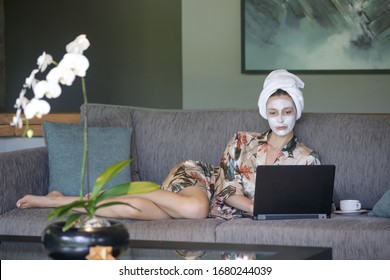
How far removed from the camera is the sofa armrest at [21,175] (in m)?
4.10

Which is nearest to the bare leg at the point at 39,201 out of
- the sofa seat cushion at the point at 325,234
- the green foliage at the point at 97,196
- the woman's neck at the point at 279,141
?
the sofa seat cushion at the point at 325,234

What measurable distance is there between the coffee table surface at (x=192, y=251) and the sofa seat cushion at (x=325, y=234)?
2.80 feet

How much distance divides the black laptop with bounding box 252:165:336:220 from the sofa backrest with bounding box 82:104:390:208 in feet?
1.42

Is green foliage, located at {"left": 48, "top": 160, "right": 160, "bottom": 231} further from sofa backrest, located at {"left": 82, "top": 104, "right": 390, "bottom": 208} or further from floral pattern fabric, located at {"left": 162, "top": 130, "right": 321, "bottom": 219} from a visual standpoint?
sofa backrest, located at {"left": 82, "top": 104, "right": 390, "bottom": 208}

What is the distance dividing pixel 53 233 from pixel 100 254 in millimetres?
147

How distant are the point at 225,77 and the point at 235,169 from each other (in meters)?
2.59

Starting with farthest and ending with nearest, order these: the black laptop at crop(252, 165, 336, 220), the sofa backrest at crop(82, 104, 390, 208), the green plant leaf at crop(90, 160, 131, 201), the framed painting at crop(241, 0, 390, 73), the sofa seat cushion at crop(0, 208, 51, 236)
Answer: the framed painting at crop(241, 0, 390, 73)
the sofa backrest at crop(82, 104, 390, 208)
the sofa seat cushion at crop(0, 208, 51, 236)
the black laptop at crop(252, 165, 336, 220)
the green plant leaf at crop(90, 160, 131, 201)

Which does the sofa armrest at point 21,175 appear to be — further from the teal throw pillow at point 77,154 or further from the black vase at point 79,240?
the black vase at point 79,240

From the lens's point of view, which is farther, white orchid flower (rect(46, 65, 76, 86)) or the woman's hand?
the woman's hand

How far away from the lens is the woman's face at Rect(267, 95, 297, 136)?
4102 mm

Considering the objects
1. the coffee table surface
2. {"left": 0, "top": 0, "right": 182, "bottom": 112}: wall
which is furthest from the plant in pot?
{"left": 0, "top": 0, "right": 182, "bottom": 112}: wall

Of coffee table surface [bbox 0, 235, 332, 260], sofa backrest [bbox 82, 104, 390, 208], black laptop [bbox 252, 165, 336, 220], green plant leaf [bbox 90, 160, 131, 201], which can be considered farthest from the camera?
sofa backrest [bbox 82, 104, 390, 208]

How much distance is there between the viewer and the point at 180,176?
421 centimetres
